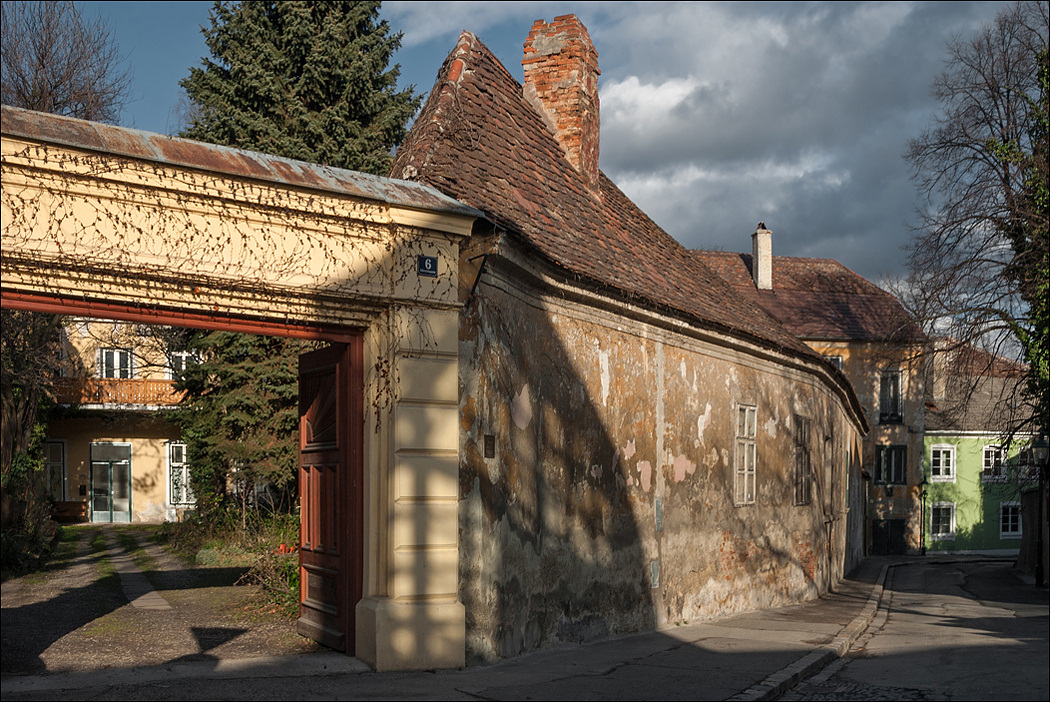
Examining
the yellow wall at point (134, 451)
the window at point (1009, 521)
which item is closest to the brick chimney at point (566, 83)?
the yellow wall at point (134, 451)

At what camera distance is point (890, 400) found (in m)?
43.5

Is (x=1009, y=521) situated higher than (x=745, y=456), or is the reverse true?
(x=745, y=456)

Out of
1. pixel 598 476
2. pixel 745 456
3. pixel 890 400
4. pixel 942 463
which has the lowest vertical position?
pixel 942 463

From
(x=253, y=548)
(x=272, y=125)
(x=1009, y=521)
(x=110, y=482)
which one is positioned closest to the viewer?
(x=253, y=548)

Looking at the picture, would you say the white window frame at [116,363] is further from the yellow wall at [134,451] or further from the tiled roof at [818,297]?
the tiled roof at [818,297]

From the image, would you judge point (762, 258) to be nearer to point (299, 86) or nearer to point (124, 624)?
point (299, 86)

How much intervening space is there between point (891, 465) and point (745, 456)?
3214 centimetres

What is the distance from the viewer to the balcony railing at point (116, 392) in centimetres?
2934

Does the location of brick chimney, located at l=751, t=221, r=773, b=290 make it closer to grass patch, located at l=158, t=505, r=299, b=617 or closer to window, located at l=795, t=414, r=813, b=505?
window, located at l=795, t=414, r=813, b=505

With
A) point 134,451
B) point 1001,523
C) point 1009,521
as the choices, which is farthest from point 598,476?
point 1009,521

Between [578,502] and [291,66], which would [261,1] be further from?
[578,502]

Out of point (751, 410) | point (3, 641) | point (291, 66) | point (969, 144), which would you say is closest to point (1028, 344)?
point (969, 144)

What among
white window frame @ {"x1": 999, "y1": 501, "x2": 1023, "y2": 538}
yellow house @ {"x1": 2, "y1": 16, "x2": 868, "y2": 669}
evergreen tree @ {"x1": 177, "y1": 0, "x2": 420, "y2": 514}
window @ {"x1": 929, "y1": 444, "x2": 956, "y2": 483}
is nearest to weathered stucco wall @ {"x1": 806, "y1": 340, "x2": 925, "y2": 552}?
window @ {"x1": 929, "y1": 444, "x2": 956, "y2": 483}

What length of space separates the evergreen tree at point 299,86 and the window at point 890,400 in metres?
30.8
